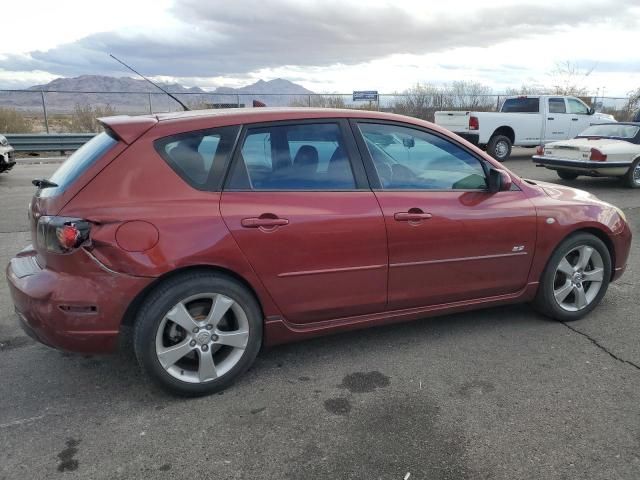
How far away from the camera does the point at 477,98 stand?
26.0 metres

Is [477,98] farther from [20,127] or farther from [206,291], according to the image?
[206,291]

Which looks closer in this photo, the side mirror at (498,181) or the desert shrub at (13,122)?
the side mirror at (498,181)

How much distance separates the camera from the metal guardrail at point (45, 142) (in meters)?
16.4

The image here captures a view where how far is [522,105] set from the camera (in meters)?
16.7

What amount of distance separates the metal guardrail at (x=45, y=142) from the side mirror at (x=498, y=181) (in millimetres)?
15939

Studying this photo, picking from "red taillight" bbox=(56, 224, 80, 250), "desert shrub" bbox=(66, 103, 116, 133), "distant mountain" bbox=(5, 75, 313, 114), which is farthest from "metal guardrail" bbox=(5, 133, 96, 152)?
"red taillight" bbox=(56, 224, 80, 250)

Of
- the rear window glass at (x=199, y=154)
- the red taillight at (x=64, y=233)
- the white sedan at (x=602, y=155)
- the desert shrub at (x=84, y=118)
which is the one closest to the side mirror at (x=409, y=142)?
the rear window glass at (x=199, y=154)

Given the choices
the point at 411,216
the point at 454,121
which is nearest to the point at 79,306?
the point at 411,216

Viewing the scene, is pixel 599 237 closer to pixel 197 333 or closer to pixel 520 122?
pixel 197 333

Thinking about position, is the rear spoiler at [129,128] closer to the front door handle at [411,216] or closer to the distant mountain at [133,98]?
the front door handle at [411,216]

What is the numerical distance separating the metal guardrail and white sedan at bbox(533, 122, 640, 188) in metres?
14.0

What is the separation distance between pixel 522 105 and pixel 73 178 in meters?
16.4

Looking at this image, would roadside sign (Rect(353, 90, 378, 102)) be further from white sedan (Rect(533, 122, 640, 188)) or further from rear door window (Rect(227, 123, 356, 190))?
rear door window (Rect(227, 123, 356, 190))

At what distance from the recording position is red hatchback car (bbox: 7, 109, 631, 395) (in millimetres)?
2867
